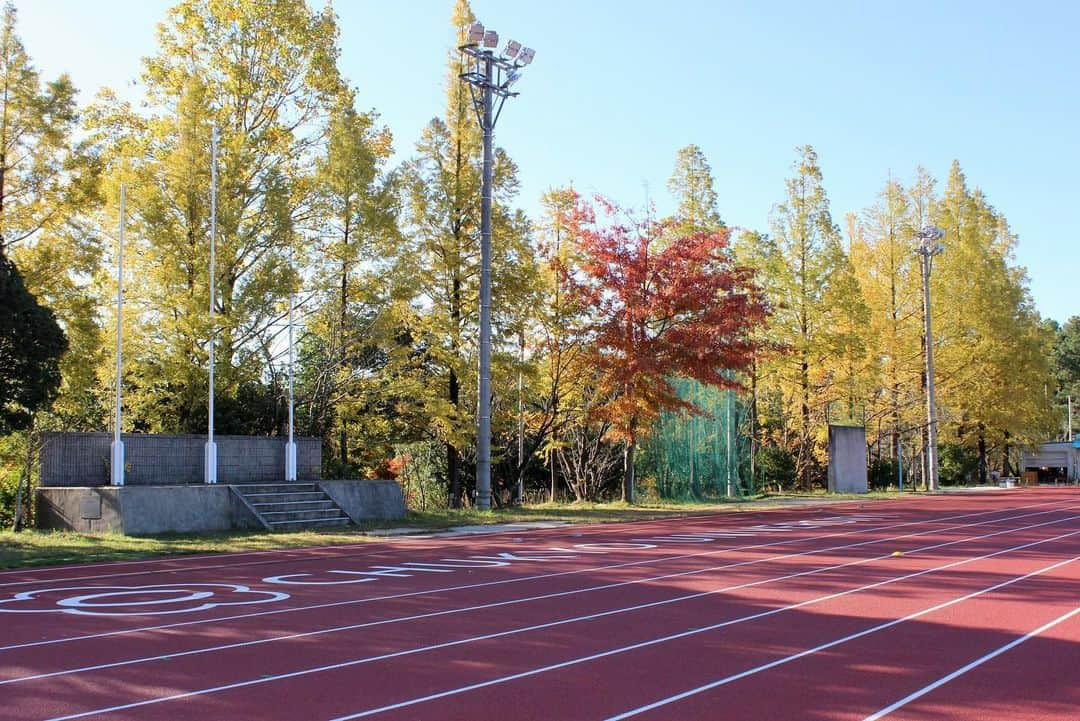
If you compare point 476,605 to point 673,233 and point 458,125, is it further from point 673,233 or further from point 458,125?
point 673,233

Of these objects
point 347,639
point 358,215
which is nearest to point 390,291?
point 358,215

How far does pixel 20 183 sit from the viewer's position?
21.7 metres

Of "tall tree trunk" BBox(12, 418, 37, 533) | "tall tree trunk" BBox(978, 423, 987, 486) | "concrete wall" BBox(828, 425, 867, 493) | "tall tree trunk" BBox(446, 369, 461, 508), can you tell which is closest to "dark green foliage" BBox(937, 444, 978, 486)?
"tall tree trunk" BBox(978, 423, 987, 486)

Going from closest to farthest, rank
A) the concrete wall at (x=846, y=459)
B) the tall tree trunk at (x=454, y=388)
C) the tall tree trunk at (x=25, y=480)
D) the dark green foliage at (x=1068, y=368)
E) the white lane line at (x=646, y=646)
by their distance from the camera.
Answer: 1. the white lane line at (x=646, y=646)
2. the tall tree trunk at (x=25, y=480)
3. the tall tree trunk at (x=454, y=388)
4. the concrete wall at (x=846, y=459)
5. the dark green foliage at (x=1068, y=368)

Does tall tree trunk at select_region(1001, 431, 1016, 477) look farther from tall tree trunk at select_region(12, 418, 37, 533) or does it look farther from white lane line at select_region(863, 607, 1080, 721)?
tall tree trunk at select_region(12, 418, 37, 533)

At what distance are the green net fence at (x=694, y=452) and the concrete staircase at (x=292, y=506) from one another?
14.3 metres

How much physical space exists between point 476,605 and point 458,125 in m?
Result: 20.5

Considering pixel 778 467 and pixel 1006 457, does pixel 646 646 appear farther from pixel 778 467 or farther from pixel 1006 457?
pixel 1006 457

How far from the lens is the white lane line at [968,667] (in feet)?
21.2

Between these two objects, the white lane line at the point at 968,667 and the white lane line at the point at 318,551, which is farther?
the white lane line at the point at 318,551

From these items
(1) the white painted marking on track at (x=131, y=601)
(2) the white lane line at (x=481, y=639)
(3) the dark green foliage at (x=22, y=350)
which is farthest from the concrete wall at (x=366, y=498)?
(2) the white lane line at (x=481, y=639)

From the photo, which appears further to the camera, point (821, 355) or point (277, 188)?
point (821, 355)

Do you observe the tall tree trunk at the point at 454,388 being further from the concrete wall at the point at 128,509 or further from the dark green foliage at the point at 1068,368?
the dark green foliage at the point at 1068,368

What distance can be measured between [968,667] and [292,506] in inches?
647
